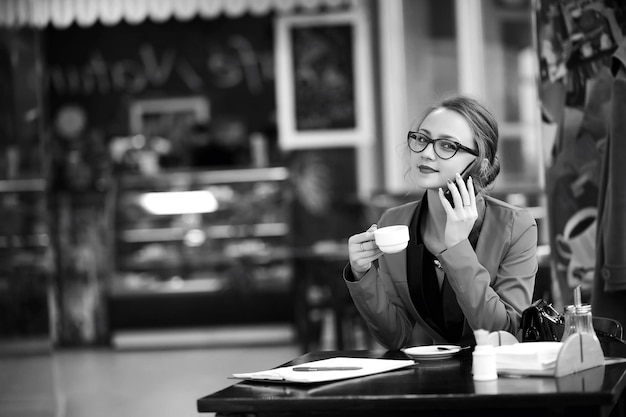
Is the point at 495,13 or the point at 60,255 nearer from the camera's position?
the point at 495,13

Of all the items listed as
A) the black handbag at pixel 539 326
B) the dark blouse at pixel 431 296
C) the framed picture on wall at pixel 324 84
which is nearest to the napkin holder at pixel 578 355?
the black handbag at pixel 539 326

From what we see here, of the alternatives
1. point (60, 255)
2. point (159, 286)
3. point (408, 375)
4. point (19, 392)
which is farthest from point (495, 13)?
point (408, 375)

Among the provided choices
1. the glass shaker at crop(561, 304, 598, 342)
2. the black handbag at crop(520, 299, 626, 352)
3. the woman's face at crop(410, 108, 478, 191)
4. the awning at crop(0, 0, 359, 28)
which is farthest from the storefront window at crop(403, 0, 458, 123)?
the glass shaker at crop(561, 304, 598, 342)

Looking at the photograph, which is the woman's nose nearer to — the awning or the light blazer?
the light blazer

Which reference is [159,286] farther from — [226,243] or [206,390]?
[206,390]

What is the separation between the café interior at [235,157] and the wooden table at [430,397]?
6079mm

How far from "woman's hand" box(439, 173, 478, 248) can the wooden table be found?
55 cm

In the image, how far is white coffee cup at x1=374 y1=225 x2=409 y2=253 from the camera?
2.63m

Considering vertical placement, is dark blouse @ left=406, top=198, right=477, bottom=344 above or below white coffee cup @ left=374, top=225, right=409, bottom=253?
below

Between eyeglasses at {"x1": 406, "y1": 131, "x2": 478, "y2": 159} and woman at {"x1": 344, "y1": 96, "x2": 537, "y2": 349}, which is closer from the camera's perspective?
woman at {"x1": 344, "y1": 96, "x2": 537, "y2": 349}

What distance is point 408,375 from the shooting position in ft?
7.48

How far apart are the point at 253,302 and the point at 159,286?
0.98 meters

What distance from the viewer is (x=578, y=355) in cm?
221

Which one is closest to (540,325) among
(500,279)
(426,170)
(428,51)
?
(500,279)
